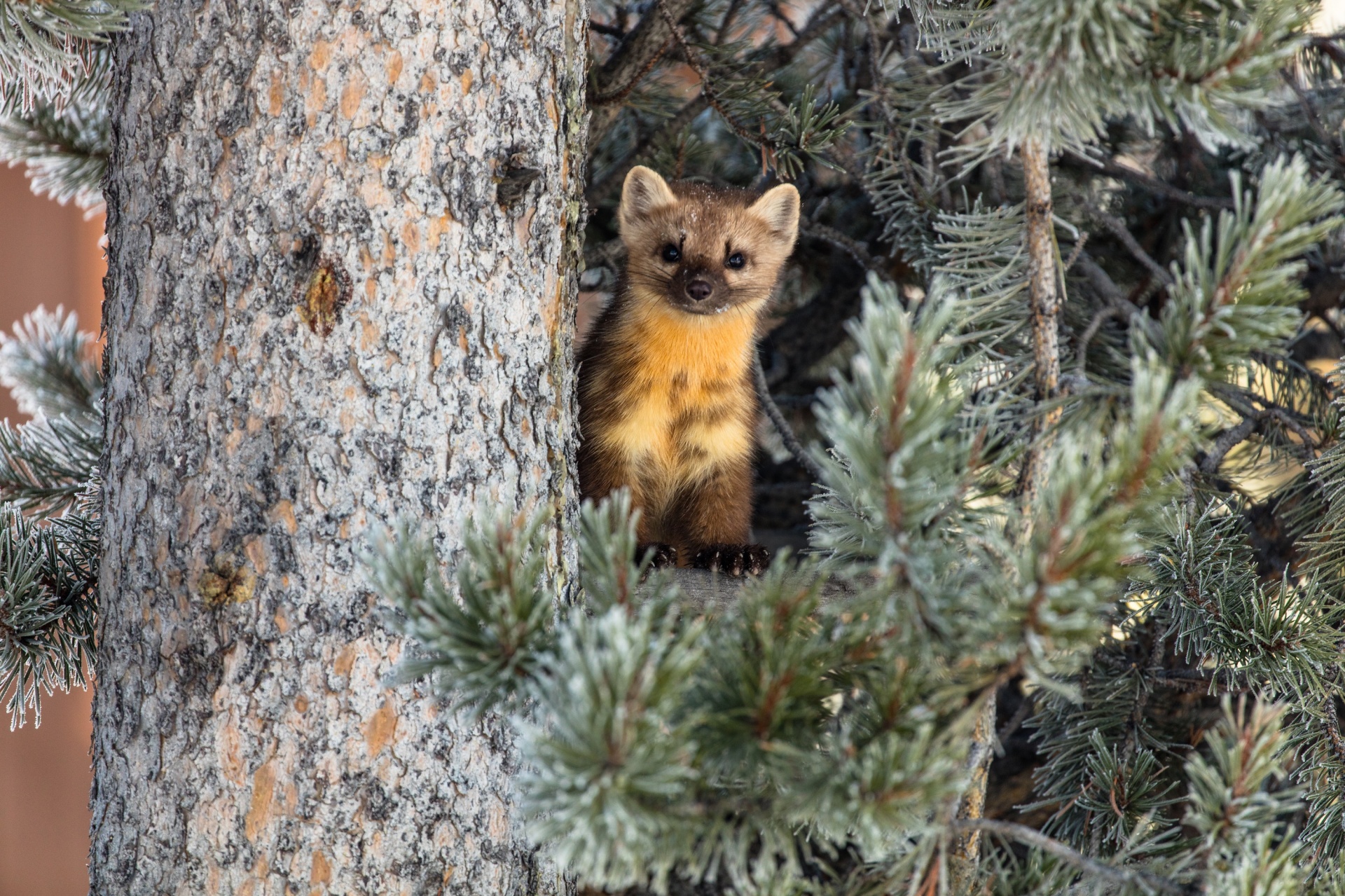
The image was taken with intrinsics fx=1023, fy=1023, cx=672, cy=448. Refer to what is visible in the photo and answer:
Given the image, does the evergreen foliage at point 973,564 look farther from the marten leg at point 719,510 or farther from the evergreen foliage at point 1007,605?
the marten leg at point 719,510

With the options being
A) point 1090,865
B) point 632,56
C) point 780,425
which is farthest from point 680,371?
point 1090,865

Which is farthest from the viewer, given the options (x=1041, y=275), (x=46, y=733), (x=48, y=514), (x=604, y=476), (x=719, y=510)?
(x=46, y=733)

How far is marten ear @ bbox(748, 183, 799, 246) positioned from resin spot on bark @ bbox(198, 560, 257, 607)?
2.05 m

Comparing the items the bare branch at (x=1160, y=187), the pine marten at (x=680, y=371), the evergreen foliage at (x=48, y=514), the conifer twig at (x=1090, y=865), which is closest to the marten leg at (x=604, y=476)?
the pine marten at (x=680, y=371)

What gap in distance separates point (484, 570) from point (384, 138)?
3.04 ft

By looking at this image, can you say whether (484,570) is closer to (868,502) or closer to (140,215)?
(868,502)

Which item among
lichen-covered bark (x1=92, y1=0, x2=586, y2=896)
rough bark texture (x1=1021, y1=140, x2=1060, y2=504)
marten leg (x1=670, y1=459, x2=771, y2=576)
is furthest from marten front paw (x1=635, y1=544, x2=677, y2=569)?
rough bark texture (x1=1021, y1=140, x2=1060, y2=504)

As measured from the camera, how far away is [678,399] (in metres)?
3.04

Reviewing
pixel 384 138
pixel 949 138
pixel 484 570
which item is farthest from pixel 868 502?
pixel 949 138

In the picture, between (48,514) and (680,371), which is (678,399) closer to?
(680,371)

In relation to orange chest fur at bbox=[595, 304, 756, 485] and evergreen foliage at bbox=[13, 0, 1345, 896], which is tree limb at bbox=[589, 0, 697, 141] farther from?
orange chest fur at bbox=[595, 304, 756, 485]

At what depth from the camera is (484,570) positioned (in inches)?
47.7

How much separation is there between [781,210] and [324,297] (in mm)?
1818

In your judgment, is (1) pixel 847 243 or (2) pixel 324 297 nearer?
(2) pixel 324 297
